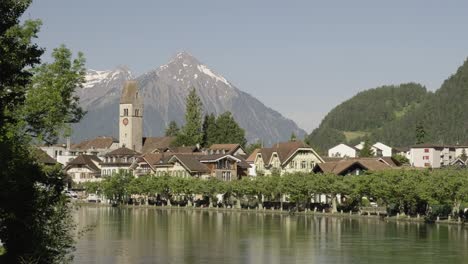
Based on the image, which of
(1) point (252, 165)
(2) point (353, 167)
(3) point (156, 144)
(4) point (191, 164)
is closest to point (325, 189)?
(2) point (353, 167)

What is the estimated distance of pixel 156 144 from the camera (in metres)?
174

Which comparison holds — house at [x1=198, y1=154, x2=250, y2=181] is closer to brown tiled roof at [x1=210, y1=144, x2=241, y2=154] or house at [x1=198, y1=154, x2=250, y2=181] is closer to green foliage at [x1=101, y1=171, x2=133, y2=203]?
brown tiled roof at [x1=210, y1=144, x2=241, y2=154]

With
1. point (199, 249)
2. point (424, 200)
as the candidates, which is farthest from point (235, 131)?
point (199, 249)

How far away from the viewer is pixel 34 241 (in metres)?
31.3

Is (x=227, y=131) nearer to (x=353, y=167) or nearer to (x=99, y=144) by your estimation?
(x=99, y=144)

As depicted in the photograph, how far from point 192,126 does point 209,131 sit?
713 cm

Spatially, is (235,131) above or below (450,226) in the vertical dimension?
above

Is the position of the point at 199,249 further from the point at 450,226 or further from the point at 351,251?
the point at 450,226

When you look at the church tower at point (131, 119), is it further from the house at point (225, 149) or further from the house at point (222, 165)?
the house at point (222, 165)

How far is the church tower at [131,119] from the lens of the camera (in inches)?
7141

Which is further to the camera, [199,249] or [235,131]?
[235,131]

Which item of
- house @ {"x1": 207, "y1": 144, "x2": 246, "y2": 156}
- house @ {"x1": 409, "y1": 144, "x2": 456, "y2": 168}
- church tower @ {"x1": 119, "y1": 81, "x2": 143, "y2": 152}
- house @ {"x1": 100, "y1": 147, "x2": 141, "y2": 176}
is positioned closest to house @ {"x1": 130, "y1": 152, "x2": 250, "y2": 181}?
house @ {"x1": 207, "y1": 144, "x2": 246, "y2": 156}

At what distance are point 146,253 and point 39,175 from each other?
80.1ft

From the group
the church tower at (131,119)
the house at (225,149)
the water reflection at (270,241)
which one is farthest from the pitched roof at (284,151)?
the church tower at (131,119)
